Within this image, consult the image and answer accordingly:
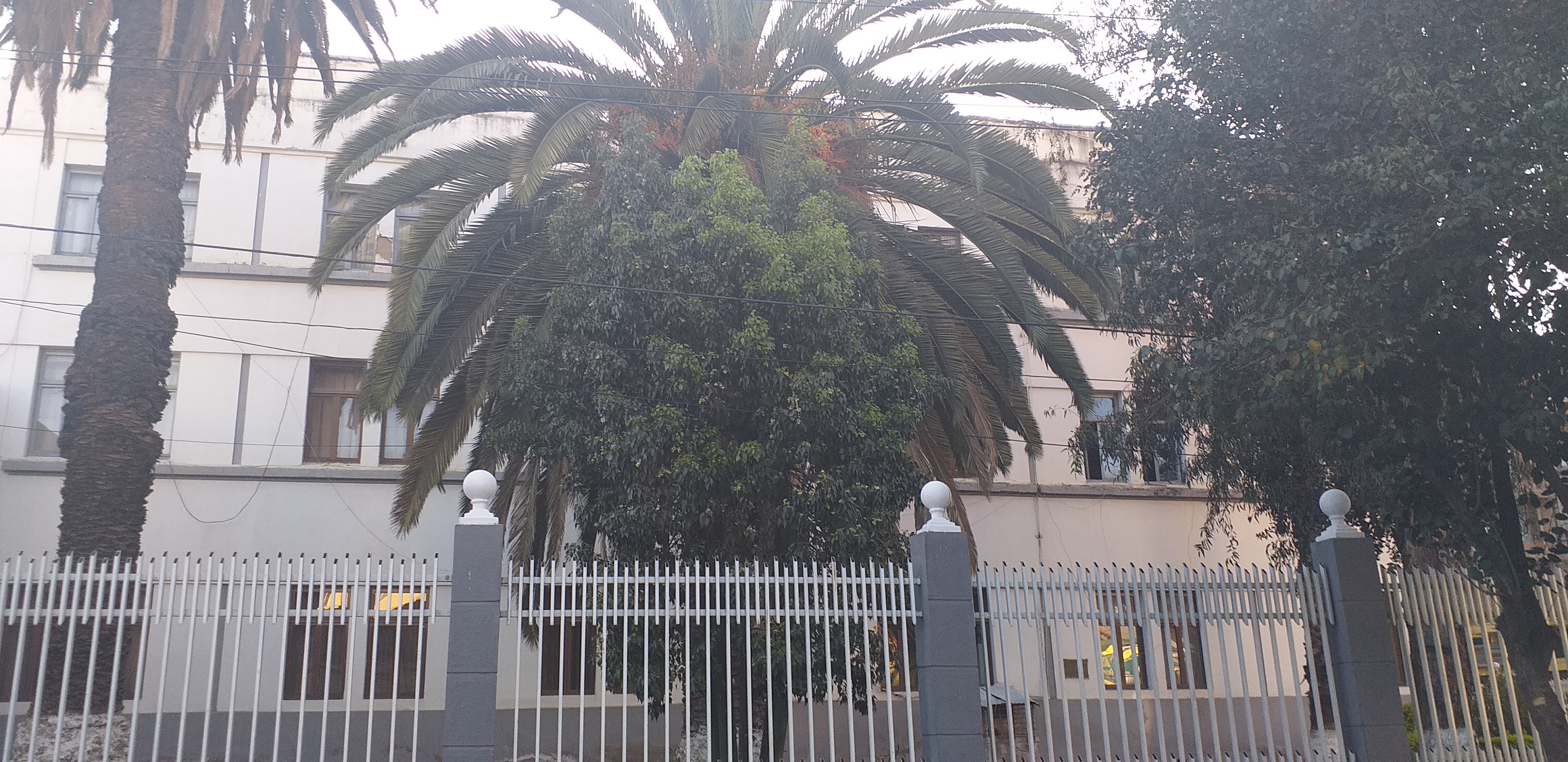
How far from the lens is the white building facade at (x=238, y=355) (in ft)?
52.0

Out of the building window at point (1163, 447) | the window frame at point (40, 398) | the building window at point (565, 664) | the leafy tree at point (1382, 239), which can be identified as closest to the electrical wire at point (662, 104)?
the leafy tree at point (1382, 239)

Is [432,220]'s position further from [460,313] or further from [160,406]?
[160,406]

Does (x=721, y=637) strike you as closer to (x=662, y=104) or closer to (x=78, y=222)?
(x=662, y=104)

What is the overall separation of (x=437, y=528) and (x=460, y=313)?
543 cm

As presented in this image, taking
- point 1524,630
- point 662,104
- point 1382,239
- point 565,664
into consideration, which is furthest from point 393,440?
point 1524,630

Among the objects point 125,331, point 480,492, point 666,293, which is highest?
point 666,293

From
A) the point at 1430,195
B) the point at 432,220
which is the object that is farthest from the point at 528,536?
the point at 1430,195

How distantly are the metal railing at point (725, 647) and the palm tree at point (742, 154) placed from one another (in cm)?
234

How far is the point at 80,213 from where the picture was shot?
16625 millimetres

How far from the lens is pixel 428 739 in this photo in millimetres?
15406

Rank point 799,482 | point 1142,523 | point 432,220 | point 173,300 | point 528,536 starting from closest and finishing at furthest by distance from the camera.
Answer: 1. point 799,482
2. point 432,220
3. point 528,536
4. point 173,300
5. point 1142,523

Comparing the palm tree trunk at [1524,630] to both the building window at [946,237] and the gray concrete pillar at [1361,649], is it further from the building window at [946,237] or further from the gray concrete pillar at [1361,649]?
the building window at [946,237]

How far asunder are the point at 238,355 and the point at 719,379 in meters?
9.63

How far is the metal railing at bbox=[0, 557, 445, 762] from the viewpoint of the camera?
285 inches
